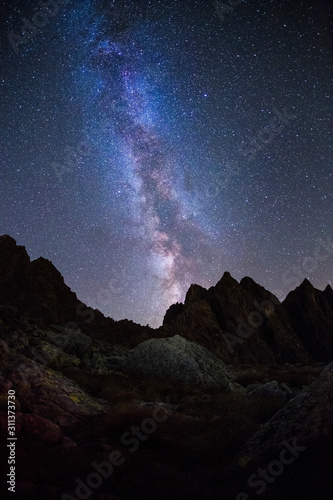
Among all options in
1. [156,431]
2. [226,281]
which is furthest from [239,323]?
[156,431]

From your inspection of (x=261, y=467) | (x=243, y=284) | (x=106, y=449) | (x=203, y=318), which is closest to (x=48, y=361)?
(x=106, y=449)

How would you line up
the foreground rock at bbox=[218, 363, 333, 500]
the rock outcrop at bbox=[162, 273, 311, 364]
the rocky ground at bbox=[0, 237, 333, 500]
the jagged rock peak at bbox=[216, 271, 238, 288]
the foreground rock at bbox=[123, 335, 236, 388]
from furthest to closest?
the jagged rock peak at bbox=[216, 271, 238, 288]
the rock outcrop at bbox=[162, 273, 311, 364]
the foreground rock at bbox=[123, 335, 236, 388]
the rocky ground at bbox=[0, 237, 333, 500]
the foreground rock at bbox=[218, 363, 333, 500]

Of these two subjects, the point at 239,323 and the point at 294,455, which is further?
the point at 239,323

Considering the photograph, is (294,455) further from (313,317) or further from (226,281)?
(313,317)

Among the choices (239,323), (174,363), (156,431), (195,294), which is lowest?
(156,431)

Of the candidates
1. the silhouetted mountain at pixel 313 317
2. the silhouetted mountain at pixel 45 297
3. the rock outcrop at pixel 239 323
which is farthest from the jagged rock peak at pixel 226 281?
the silhouetted mountain at pixel 45 297

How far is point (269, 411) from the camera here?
6656mm

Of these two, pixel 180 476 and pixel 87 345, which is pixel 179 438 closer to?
pixel 180 476

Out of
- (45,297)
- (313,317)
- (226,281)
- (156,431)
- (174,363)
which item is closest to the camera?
(156,431)

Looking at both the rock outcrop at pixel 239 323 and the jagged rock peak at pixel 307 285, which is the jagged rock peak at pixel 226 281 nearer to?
the rock outcrop at pixel 239 323

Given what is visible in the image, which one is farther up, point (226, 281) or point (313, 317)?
point (226, 281)

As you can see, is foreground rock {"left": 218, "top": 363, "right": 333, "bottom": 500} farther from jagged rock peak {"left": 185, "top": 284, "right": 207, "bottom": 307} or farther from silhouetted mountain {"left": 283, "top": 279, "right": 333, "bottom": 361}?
silhouetted mountain {"left": 283, "top": 279, "right": 333, "bottom": 361}

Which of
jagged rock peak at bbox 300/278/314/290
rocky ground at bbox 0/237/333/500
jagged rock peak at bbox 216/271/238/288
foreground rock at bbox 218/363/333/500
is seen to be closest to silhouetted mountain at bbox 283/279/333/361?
jagged rock peak at bbox 300/278/314/290

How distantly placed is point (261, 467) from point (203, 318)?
71.7 metres
